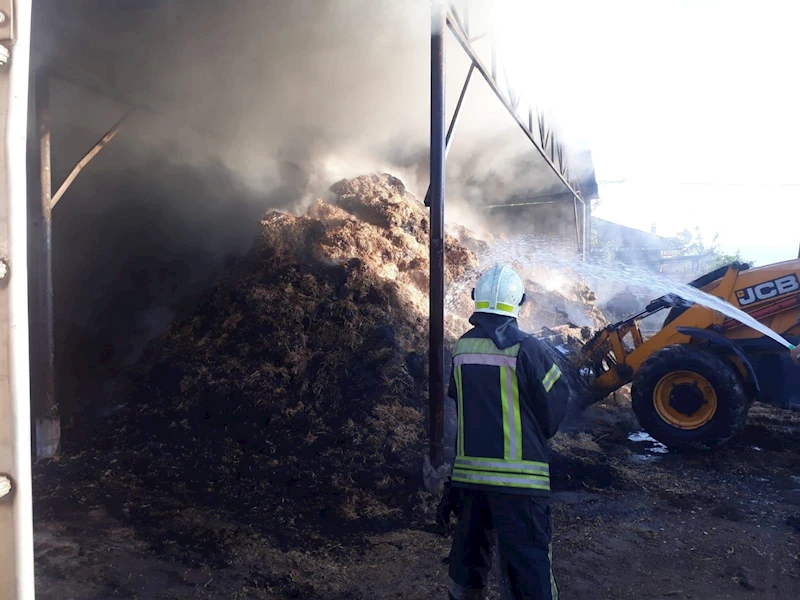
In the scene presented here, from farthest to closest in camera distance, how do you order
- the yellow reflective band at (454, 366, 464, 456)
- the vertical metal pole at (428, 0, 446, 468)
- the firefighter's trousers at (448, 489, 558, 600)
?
the vertical metal pole at (428, 0, 446, 468) → the yellow reflective band at (454, 366, 464, 456) → the firefighter's trousers at (448, 489, 558, 600)

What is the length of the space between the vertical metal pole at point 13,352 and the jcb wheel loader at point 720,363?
19.5 ft

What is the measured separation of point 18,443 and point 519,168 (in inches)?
525

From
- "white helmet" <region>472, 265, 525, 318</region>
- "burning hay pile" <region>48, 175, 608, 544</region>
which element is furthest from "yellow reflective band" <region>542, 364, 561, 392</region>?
"burning hay pile" <region>48, 175, 608, 544</region>

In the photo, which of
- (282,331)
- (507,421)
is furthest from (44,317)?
(507,421)

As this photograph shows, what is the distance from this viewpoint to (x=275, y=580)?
11.9ft

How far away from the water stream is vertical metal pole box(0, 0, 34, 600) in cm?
624

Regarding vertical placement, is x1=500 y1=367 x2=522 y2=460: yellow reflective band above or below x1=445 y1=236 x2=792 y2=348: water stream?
below

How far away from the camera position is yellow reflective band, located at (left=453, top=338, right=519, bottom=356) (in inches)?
104

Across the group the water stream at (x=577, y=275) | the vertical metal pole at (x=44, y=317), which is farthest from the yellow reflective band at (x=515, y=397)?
the vertical metal pole at (x=44, y=317)

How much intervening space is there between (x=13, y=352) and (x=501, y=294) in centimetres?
207

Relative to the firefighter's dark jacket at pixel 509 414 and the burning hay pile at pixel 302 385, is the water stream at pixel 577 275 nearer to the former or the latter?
the burning hay pile at pixel 302 385

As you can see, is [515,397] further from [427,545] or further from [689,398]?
[689,398]

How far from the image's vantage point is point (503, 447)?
2.62 m

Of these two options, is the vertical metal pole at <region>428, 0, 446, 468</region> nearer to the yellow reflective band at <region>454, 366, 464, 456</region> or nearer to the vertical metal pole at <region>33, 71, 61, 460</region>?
the yellow reflective band at <region>454, 366, 464, 456</region>
